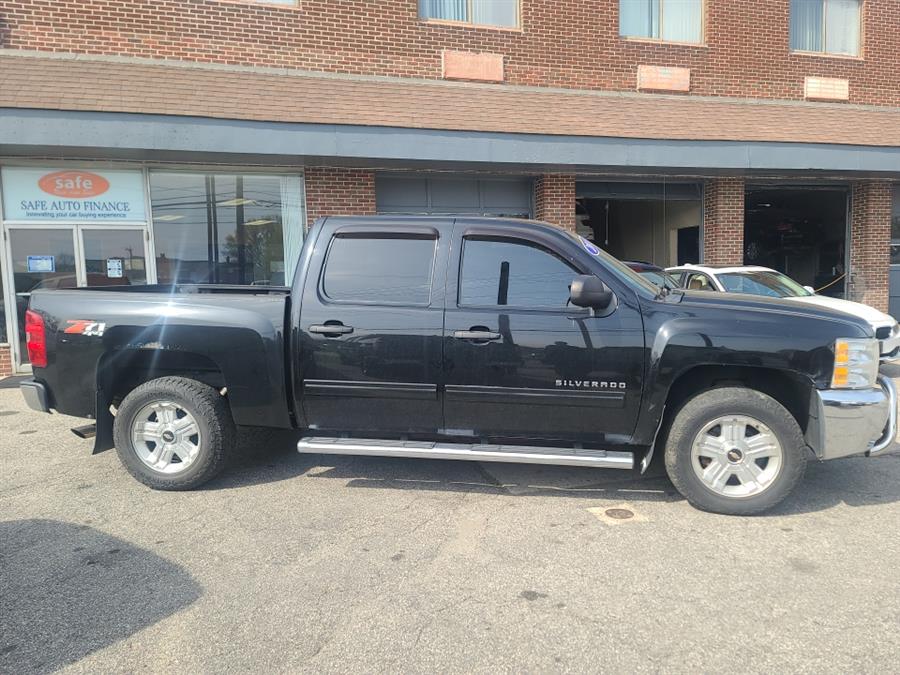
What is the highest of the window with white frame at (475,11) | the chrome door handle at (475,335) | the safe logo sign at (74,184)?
the window with white frame at (475,11)

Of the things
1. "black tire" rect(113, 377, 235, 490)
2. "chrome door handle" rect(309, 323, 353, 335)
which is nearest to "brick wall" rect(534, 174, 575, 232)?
"chrome door handle" rect(309, 323, 353, 335)

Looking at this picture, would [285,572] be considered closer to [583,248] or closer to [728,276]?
[583,248]

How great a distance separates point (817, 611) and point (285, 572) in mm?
Answer: 2604

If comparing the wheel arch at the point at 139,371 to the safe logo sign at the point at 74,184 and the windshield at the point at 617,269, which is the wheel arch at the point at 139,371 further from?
the safe logo sign at the point at 74,184

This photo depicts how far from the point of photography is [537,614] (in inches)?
111

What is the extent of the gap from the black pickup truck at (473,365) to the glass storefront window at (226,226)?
5.78 m

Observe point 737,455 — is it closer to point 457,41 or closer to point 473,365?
point 473,365

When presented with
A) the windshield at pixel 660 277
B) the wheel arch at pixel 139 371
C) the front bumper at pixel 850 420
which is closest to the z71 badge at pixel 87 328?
the wheel arch at pixel 139 371

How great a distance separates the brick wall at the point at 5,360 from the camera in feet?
30.3

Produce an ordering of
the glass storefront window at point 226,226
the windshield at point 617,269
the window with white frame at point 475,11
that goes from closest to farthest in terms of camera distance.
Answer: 1. the windshield at point 617,269
2. the glass storefront window at point 226,226
3. the window with white frame at point 475,11

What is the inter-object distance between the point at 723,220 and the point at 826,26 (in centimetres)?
484

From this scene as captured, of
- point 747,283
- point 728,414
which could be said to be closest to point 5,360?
point 728,414

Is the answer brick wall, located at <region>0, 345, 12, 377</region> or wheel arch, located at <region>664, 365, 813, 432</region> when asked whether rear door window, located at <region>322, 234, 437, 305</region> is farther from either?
brick wall, located at <region>0, 345, 12, 377</region>

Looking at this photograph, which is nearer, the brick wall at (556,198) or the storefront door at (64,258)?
the storefront door at (64,258)
